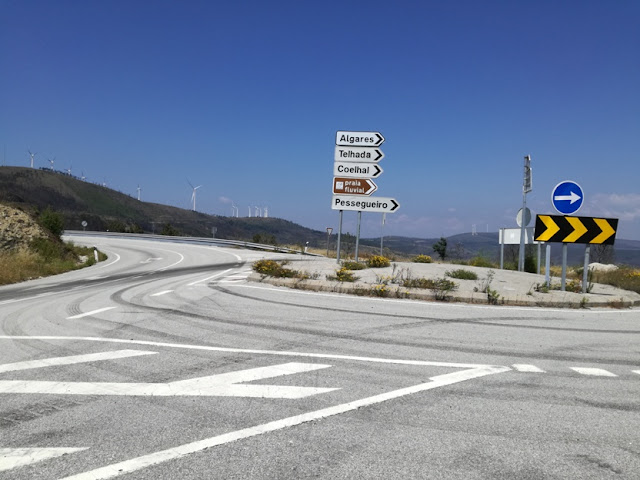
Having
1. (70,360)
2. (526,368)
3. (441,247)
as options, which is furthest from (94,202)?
(526,368)

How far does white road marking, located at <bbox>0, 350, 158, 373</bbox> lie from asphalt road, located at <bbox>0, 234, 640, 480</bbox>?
0.07 feet

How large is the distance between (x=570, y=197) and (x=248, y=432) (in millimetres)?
10988

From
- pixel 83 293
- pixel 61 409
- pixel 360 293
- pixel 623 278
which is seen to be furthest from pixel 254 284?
pixel 623 278

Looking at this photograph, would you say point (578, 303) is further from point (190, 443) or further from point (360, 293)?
point (190, 443)

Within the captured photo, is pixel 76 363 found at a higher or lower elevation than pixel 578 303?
lower

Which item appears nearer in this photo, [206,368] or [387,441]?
[387,441]

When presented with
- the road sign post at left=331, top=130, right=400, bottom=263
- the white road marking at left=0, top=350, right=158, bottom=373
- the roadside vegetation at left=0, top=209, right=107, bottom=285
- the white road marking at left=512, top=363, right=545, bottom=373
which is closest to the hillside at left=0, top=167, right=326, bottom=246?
the roadside vegetation at left=0, top=209, right=107, bottom=285

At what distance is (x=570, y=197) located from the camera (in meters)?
11.7

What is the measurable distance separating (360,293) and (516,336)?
4942mm

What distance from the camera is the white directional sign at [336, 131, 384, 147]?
17.2 m

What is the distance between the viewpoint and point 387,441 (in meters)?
3.26

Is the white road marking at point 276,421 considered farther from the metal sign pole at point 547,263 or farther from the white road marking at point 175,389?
the metal sign pole at point 547,263

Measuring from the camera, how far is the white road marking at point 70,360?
501 centimetres

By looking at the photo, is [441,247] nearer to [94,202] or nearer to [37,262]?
[37,262]
